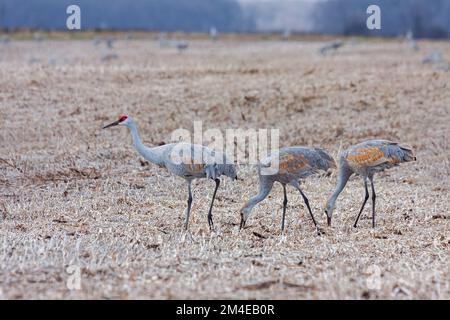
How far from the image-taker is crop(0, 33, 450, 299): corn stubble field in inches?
251

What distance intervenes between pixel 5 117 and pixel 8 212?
5.57 meters

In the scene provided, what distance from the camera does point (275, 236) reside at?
8367 millimetres

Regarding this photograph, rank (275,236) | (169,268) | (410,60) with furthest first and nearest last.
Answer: (410,60) → (275,236) → (169,268)

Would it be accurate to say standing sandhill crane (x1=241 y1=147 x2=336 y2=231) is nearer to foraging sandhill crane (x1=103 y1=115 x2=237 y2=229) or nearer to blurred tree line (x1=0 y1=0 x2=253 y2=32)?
foraging sandhill crane (x1=103 y1=115 x2=237 y2=229)

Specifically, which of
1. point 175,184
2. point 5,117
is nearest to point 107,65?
point 5,117

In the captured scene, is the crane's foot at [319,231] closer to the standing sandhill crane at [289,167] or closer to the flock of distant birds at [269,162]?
the flock of distant birds at [269,162]

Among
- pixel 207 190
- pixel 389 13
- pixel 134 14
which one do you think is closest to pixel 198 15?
pixel 134 14

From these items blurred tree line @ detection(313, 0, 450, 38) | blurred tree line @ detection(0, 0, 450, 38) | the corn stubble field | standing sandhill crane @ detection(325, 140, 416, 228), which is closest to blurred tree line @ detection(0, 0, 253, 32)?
blurred tree line @ detection(0, 0, 450, 38)

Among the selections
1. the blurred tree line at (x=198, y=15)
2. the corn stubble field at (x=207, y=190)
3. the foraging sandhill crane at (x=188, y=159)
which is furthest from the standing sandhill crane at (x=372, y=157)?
the blurred tree line at (x=198, y=15)

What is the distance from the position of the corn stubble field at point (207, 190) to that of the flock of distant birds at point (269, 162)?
359mm

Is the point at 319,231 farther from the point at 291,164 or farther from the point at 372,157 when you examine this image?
the point at 372,157

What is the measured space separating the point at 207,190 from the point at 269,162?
2.07 m

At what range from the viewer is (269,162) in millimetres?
9000
